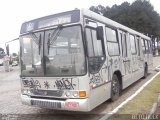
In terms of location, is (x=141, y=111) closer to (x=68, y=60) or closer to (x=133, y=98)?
(x=133, y=98)

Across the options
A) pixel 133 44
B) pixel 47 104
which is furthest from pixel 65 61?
pixel 133 44

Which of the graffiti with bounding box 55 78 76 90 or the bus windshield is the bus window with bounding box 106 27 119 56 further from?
the graffiti with bounding box 55 78 76 90

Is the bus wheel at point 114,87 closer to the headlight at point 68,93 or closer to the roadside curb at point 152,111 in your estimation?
the roadside curb at point 152,111

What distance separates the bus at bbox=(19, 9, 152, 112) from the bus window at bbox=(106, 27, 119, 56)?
371mm

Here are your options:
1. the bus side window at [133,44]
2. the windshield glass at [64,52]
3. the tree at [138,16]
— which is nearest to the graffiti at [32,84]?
the windshield glass at [64,52]

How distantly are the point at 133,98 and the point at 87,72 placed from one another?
127 inches

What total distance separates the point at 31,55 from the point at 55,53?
2.80 ft

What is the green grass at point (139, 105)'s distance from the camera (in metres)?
7.23

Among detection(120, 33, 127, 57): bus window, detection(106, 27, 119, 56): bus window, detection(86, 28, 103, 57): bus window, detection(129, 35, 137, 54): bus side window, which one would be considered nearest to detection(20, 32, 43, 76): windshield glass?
detection(86, 28, 103, 57): bus window

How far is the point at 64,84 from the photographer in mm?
6879

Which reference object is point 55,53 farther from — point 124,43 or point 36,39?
point 124,43

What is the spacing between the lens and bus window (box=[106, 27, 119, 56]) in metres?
8.71

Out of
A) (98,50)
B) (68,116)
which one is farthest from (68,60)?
(68,116)

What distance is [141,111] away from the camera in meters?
7.61
